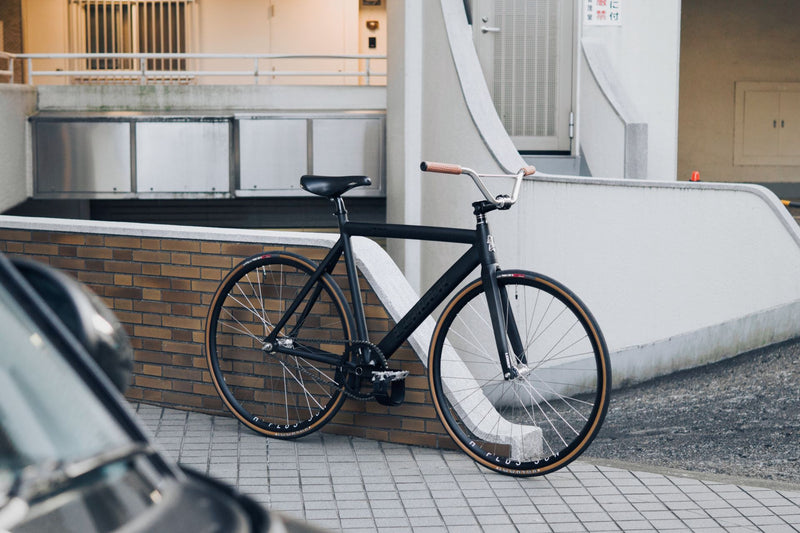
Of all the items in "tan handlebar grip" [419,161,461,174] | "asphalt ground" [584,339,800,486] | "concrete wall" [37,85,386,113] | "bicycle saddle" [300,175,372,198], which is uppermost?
"concrete wall" [37,85,386,113]

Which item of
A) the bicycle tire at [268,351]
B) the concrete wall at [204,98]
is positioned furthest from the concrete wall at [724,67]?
the bicycle tire at [268,351]

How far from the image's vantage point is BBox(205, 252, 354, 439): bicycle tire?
16.7 ft

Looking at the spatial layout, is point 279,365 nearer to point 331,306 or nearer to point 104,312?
point 331,306

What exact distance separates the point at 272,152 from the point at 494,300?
1136cm

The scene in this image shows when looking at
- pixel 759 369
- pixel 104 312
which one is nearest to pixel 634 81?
pixel 759 369

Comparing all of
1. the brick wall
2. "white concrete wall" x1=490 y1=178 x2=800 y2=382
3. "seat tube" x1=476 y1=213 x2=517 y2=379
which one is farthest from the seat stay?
"white concrete wall" x1=490 y1=178 x2=800 y2=382

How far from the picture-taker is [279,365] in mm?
5324

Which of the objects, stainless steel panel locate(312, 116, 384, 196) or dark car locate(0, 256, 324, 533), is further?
stainless steel panel locate(312, 116, 384, 196)

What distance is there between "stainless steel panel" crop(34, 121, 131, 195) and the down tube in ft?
37.4

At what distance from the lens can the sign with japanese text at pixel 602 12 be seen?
12.9m

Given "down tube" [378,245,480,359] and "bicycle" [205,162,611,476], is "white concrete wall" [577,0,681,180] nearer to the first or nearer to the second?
"bicycle" [205,162,611,476]

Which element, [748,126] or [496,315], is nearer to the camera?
[496,315]

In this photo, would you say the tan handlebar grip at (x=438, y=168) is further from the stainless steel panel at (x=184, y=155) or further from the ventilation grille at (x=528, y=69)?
the stainless steel panel at (x=184, y=155)

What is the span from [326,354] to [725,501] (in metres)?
1.88
